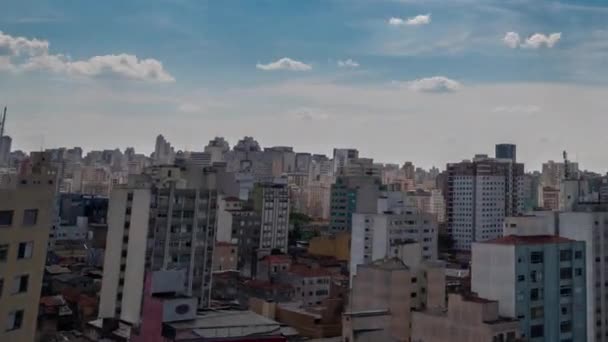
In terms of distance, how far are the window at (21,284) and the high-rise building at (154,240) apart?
12914mm

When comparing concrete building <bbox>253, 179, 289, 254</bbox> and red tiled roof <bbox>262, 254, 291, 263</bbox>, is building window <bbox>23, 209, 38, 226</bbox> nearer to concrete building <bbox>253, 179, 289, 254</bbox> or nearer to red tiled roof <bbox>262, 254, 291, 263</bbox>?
red tiled roof <bbox>262, 254, 291, 263</bbox>

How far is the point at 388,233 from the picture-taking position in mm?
32219

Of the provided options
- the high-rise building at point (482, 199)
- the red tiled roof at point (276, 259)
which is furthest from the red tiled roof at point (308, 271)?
the high-rise building at point (482, 199)

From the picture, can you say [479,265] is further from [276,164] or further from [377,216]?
[276,164]

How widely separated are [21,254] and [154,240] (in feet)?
44.4

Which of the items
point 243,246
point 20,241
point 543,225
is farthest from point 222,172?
point 20,241

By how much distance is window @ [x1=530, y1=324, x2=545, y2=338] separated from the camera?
17.2m

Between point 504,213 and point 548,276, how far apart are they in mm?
37353

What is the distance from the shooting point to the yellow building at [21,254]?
9133 millimetres

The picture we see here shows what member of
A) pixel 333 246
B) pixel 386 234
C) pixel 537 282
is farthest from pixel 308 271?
pixel 537 282

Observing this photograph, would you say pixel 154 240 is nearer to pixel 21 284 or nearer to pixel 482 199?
pixel 21 284

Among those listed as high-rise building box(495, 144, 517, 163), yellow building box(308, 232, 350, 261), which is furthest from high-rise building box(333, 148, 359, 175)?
yellow building box(308, 232, 350, 261)

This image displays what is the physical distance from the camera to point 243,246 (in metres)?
39.2

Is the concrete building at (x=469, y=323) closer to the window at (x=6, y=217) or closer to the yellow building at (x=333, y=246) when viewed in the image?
the window at (x=6, y=217)
